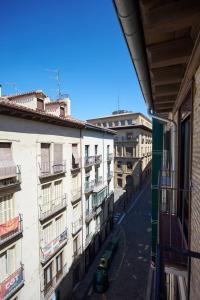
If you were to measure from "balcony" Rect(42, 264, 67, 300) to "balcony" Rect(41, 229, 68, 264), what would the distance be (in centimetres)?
188

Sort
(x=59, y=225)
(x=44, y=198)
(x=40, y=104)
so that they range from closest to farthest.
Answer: (x=44, y=198) < (x=40, y=104) < (x=59, y=225)

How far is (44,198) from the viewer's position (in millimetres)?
13156

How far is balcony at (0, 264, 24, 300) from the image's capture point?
32.5 feet

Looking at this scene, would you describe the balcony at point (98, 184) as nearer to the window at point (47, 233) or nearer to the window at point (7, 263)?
A: the window at point (47, 233)

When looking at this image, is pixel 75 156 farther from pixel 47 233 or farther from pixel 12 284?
pixel 12 284

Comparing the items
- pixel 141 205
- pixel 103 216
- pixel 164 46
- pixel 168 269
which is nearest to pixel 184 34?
pixel 164 46

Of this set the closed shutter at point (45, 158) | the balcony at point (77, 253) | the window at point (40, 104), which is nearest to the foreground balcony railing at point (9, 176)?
the closed shutter at point (45, 158)

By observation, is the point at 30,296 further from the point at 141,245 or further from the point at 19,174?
the point at 141,245

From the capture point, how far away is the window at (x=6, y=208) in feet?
32.9

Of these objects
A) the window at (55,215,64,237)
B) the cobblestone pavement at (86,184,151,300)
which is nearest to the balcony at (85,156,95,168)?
the window at (55,215,64,237)

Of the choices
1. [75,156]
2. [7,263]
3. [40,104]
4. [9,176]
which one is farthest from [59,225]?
[40,104]

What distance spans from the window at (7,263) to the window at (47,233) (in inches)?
100

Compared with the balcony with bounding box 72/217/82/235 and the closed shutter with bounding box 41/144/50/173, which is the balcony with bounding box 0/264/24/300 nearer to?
the closed shutter with bounding box 41/144/50/173

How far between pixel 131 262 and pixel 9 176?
588 inches
